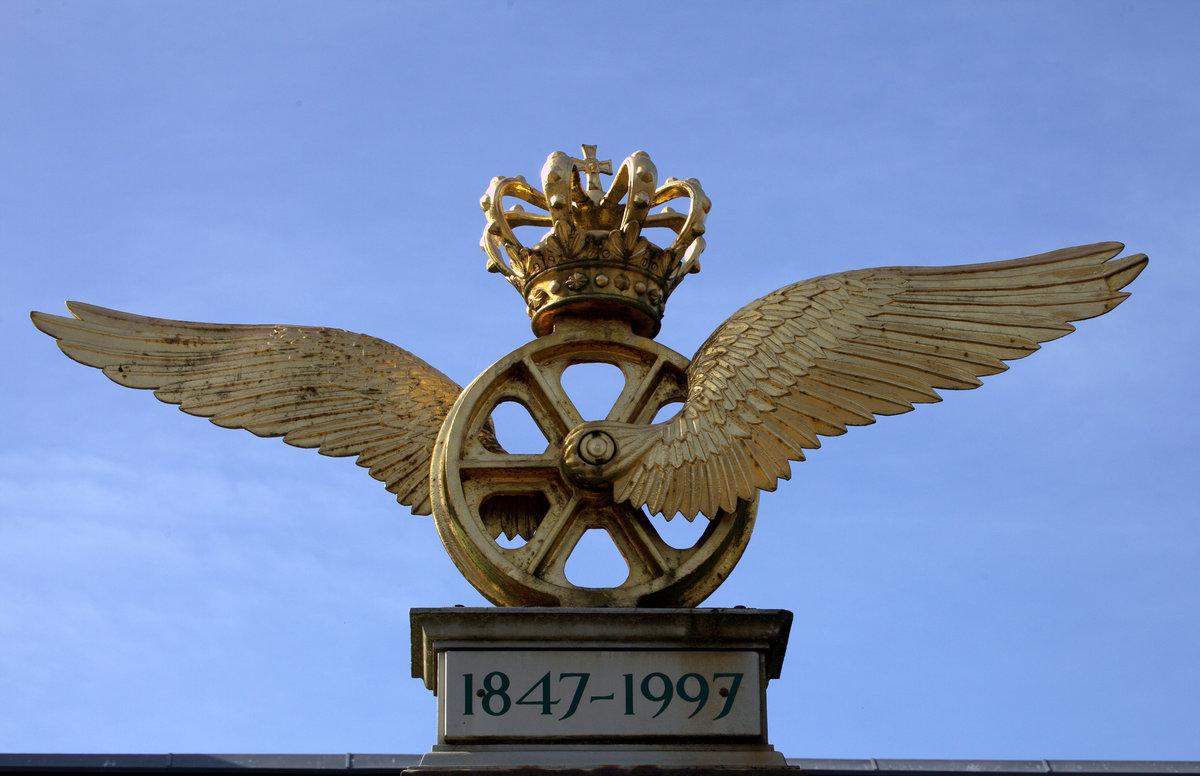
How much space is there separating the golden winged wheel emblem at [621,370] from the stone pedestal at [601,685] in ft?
1.28

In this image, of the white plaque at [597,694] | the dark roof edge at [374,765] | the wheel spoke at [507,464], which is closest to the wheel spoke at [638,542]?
the wheel spoke at [507,464]

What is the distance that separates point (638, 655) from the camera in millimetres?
13094

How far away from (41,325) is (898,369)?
18.6 feet

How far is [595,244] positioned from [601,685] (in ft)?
10.2

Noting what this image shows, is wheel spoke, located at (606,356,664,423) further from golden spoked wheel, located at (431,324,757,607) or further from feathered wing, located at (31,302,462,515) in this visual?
feathered wing, located at (31,302,462,515)

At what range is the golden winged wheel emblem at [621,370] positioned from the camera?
13594mm

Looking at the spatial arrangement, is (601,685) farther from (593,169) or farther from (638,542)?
(593,169)

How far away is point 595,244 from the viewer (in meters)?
14.6

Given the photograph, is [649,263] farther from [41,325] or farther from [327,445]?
[41,325]

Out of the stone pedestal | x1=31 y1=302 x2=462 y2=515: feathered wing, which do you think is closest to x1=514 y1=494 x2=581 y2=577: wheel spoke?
the stone pedestal

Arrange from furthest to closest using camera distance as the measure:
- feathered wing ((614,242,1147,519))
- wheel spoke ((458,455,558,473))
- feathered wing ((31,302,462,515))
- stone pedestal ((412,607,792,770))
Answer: feathered wing ((31,302,462,515))
wheel spoke ((458,455,558,473))
feathered wing ((614,242,1147,519))
stone pedestal ((412,607,792,770))

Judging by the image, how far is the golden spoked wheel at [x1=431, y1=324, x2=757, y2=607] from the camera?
13562 mm

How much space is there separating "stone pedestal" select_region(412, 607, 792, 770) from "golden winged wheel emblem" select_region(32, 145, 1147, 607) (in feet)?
1.28

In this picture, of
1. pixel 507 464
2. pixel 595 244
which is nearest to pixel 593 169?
pixel 595 244
